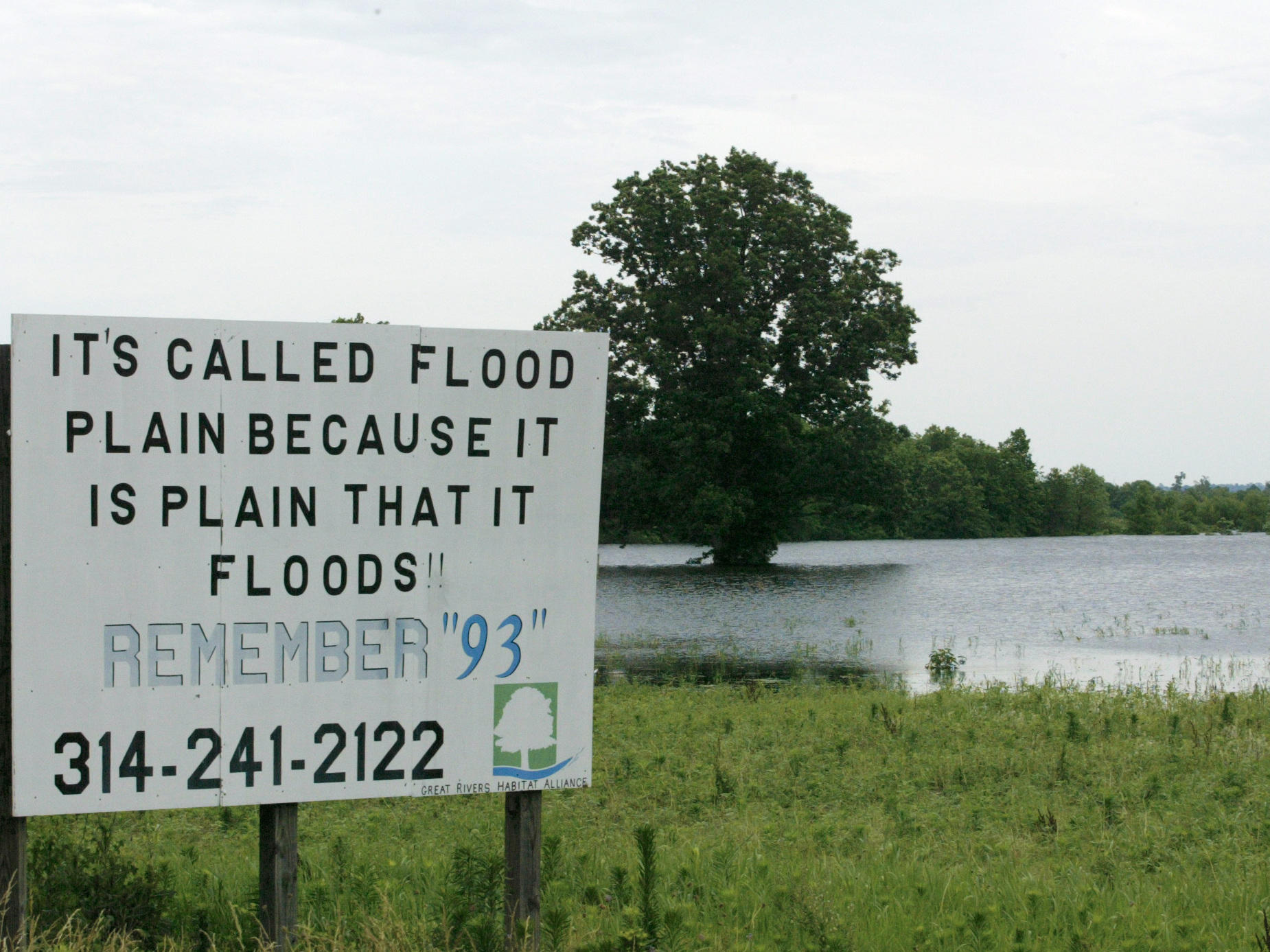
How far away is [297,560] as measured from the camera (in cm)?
435

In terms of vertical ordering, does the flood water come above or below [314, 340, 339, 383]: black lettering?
below

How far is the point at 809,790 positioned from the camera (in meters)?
8.70

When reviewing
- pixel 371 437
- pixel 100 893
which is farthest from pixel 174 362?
pixel 100 893

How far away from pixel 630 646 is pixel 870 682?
244 inches

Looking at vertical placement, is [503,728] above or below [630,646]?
above

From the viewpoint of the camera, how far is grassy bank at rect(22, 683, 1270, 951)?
4.75m

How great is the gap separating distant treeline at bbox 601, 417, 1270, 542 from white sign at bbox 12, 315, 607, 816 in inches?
1508

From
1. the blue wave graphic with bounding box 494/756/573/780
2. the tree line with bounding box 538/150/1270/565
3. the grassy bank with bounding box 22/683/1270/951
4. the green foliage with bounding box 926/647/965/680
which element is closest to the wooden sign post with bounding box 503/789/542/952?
the blue wave graphic with bounding box 494/756/573/780

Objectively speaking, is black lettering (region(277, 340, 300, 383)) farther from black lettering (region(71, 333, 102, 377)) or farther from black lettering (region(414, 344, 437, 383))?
black lettering (region(71, 333, 102, 377))

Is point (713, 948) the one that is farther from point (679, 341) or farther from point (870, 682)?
point (679, 341)

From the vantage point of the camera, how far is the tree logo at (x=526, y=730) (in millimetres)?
4512

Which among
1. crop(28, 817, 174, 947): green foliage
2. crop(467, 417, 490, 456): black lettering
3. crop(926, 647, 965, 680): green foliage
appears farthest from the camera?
crop(926, 647, 965, 680): green foliage

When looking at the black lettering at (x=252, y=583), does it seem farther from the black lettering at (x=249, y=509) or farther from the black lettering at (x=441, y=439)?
the black lettering at (x=441, y=439)

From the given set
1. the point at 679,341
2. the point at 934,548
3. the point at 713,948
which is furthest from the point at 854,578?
the point at 713,948
